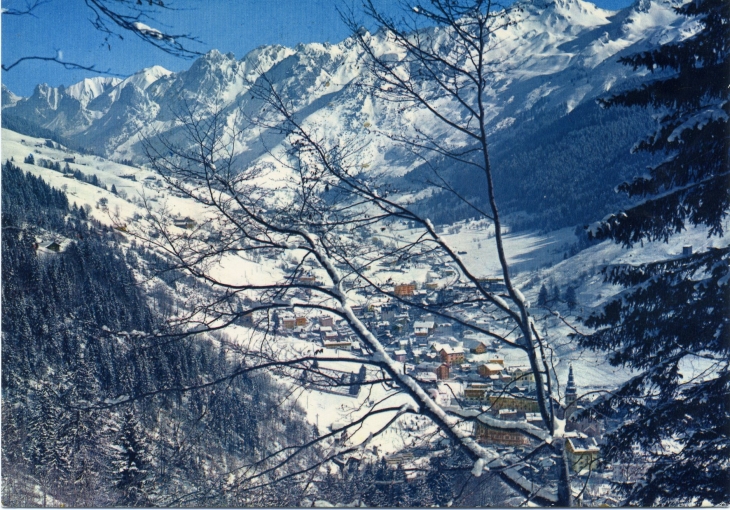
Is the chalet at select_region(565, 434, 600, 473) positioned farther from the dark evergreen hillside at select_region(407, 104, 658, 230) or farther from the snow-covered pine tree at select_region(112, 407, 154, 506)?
the dark evergreen hillside at select_region(407, 104, 658, 230)

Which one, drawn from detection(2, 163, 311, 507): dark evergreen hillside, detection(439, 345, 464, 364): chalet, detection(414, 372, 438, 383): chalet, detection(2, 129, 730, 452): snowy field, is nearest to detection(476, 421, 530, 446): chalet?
detection(414, 372, 438, 383): chalet

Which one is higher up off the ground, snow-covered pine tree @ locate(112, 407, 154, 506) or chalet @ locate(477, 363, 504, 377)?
snow-covered pine tree @ locate(112, 407, 154, 506)

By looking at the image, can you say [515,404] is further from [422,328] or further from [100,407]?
[422,328]

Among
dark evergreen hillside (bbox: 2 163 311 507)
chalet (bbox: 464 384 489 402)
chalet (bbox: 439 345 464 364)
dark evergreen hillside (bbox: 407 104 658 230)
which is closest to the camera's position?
dark evergreen hillside (bbox: 2 163 311 507)

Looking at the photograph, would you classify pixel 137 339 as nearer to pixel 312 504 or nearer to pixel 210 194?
pixel 210 194

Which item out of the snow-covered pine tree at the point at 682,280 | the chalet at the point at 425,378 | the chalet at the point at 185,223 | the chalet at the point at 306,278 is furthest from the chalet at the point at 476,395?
the chalet at the point at 185,223

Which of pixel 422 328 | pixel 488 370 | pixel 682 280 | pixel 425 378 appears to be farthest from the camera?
pixel 422 328

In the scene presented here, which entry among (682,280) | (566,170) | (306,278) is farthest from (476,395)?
(566,170)

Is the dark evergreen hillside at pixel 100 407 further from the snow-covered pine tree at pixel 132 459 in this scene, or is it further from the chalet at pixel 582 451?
the chalet at pixel 582 451

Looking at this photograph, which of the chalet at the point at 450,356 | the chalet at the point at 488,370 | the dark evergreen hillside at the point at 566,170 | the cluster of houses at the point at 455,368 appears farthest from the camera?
the dark evergreen hillside at the point at 566,170

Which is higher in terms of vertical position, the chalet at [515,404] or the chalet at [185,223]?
the chalet at [185,223]
